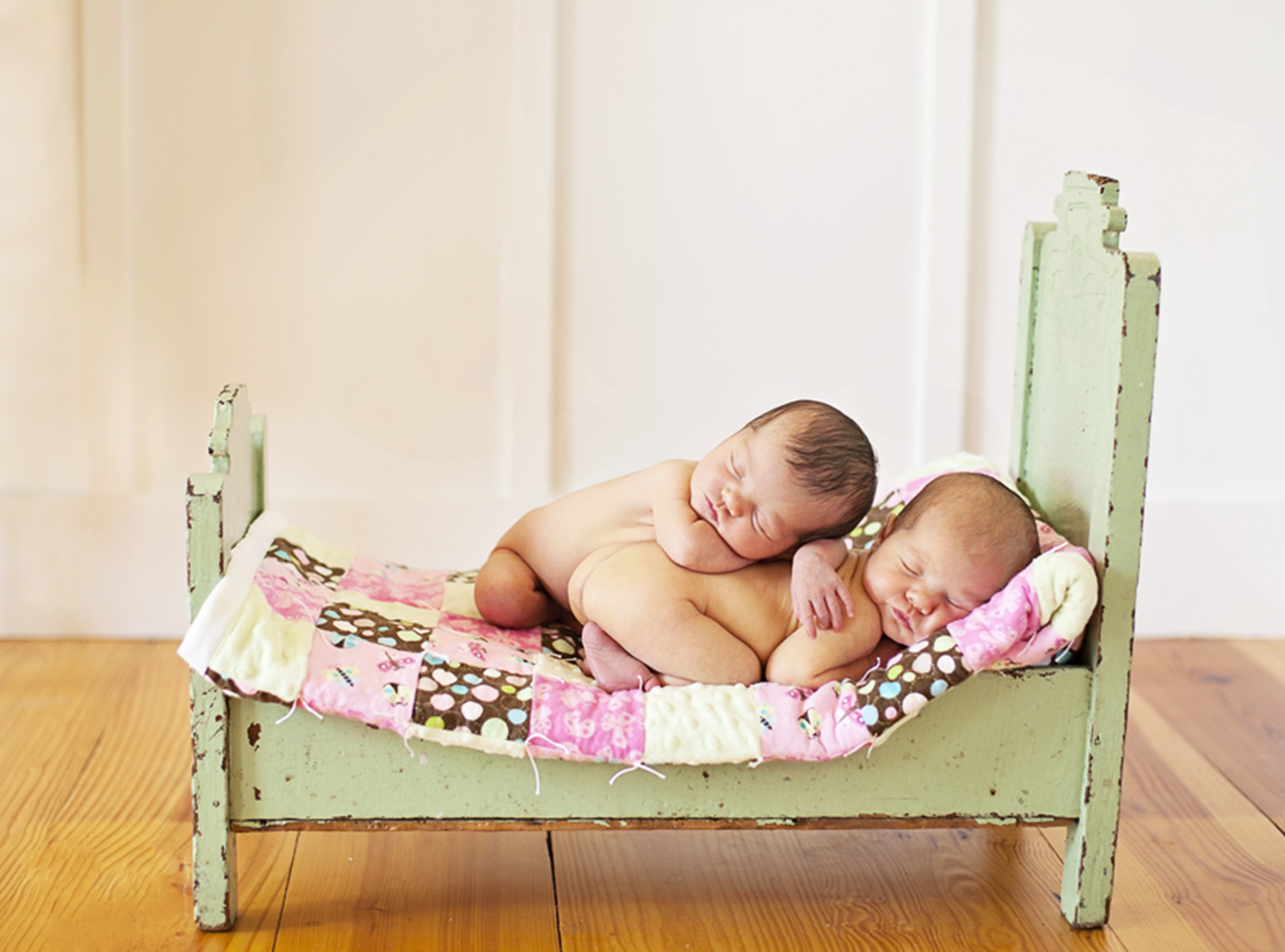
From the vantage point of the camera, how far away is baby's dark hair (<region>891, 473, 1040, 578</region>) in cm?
137

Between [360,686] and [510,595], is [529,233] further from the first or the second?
[360,686]

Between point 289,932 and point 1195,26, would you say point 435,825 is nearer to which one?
point 289,932

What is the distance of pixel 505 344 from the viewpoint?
2260 millimetres

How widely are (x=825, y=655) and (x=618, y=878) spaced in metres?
0.38

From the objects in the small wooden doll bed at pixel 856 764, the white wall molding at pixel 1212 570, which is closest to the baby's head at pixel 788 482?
the small wooden doll bed at pixel 856 764

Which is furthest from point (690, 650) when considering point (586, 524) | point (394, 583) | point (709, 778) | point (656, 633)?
point (394, 583)

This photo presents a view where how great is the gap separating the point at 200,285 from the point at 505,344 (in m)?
0.54

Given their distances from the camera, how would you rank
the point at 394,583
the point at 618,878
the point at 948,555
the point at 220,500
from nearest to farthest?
the point at 220,500 < the point at 948,555 < the point at 618,878 < the point at 394,583

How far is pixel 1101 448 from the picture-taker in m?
1.33

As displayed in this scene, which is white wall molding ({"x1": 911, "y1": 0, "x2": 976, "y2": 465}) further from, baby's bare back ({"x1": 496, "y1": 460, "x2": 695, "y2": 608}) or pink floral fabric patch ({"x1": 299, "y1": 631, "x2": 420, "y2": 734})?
pink floral fabric patch ({"x1": 299, "y1": 631, "x2": 420, "y2": 734})

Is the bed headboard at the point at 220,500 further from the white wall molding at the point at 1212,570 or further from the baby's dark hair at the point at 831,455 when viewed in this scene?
the white wall molding at the point at 1212,570

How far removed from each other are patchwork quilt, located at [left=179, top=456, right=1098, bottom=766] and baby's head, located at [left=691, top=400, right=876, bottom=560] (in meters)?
0.17

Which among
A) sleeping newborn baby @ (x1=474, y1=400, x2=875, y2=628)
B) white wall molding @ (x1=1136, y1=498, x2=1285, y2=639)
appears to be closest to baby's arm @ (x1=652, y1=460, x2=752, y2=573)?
sleeping newborn baby @ (x1=474, y1=400, x2=875, y2=628)

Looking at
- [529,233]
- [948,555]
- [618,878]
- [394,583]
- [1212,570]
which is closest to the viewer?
[948,555]
